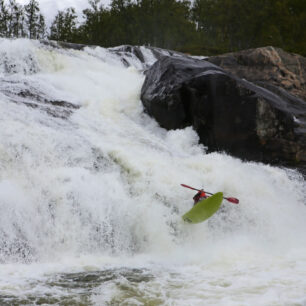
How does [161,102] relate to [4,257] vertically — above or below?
above

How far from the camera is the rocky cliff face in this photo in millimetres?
8656

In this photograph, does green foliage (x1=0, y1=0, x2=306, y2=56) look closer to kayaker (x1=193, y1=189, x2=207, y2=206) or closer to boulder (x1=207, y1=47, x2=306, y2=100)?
boulder (x1=207, y1=47, x2=306, y2=100)

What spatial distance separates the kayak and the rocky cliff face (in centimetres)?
285

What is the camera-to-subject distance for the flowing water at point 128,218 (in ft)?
14.0

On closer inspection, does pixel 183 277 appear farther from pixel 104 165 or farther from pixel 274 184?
pixel 274 184

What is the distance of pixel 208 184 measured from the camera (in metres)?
7.06

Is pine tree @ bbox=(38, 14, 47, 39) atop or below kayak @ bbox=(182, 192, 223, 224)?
atop

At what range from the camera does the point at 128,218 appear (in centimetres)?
588

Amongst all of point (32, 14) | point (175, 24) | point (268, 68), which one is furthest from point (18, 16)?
point (268, 68)

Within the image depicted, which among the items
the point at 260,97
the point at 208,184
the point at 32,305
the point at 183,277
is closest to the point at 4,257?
the point at 32,305

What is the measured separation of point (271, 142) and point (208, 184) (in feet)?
8.79

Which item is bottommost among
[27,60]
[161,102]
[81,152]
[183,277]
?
[183,277]

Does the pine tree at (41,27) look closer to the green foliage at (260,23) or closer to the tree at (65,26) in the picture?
the tree at (65,26)

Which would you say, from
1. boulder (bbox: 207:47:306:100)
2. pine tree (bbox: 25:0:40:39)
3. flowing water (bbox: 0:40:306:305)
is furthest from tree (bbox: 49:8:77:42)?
flowing water (bbox: 0:40:306:305)
